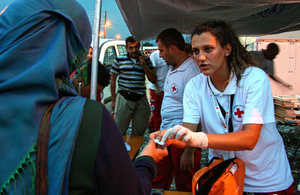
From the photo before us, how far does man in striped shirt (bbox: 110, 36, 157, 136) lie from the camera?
3867 mm

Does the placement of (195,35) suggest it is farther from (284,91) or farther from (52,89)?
(284,91)

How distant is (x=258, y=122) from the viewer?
1.31 metres

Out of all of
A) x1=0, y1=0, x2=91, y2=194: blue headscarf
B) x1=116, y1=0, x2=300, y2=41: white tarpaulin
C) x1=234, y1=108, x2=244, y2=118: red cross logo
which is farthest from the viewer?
x1=116, y1=0, x2=300, y2=41: white tarpaulin

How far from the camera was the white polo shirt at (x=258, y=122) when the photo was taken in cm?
136

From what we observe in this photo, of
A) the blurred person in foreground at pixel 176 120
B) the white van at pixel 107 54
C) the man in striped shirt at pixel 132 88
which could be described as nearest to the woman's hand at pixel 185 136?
the blurred person in foreground at pixel 176 120

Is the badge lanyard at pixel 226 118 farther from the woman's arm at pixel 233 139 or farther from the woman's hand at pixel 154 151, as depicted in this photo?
the woman's hand at pixel 154 151

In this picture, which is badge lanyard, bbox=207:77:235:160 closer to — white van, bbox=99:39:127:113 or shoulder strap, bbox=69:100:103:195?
shoulder strap, bbox=69:100:103:195

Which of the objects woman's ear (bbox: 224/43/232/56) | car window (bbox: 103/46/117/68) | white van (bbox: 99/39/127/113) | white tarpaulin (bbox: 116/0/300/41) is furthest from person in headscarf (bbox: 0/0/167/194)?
car window (bbox: 103/46/117/68)

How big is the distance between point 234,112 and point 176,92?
1095 mm

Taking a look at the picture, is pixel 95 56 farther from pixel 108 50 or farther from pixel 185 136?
pixel 108 50

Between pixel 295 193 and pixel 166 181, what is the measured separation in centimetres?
138

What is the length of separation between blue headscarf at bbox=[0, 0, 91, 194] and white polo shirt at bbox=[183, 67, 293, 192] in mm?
1080

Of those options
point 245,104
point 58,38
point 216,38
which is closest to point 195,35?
point 216,38

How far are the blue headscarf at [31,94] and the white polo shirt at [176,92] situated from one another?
74.3 inches
